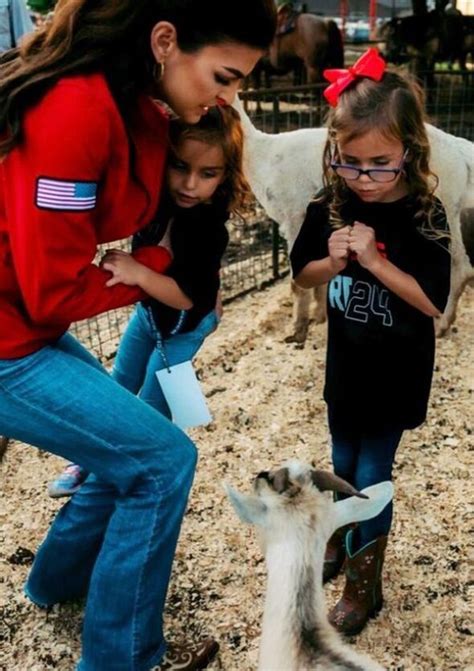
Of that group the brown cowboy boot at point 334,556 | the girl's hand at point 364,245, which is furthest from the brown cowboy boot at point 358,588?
the girl's hand at point 364,245

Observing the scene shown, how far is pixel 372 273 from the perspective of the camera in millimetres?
2072

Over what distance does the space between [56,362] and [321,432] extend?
6.48ft

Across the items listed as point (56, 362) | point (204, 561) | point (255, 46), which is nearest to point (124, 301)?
point (56, 362)

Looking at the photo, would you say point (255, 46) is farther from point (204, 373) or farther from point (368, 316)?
point (204, 373)

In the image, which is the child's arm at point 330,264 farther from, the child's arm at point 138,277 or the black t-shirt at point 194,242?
the child's arm at point 138,277

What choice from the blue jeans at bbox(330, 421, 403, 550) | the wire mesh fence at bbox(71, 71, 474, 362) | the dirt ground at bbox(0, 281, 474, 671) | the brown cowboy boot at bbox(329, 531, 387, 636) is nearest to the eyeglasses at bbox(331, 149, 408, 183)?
the blue jeans at bbox(330, 421, 403, 550)

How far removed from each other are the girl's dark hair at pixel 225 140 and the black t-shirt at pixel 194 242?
0.05m

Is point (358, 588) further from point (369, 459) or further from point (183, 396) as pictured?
point (183, 396)

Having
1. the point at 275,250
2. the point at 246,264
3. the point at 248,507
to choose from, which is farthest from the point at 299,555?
the point at 246,264

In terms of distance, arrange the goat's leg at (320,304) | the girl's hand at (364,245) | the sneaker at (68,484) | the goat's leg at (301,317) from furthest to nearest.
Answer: the goat's leg at (320,304) → the goat's leg at (301,317) → the sneaker at (68,484) → the girl's hand at (364,245)

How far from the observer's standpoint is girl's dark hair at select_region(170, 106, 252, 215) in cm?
206

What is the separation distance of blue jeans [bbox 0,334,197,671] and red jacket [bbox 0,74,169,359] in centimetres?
11

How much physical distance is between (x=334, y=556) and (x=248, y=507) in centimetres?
94

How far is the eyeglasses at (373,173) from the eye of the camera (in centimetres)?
199
